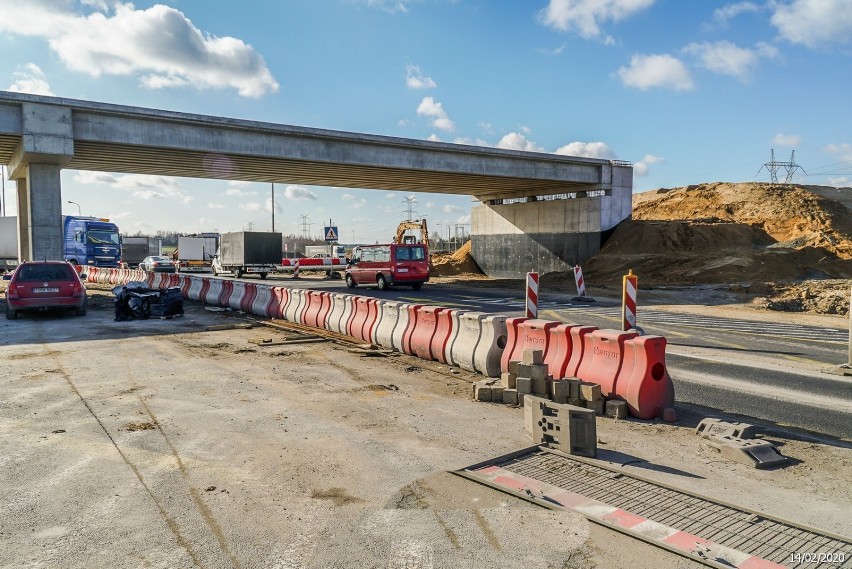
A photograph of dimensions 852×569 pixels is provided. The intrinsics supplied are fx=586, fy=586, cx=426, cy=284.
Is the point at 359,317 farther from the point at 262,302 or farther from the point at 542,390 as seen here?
the point at 542,390

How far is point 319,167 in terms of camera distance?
3072cm

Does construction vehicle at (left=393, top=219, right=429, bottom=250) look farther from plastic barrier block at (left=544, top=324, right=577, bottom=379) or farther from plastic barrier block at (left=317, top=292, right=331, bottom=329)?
plastic barrier block at (left=544, top=324, right=577, bottom=379)

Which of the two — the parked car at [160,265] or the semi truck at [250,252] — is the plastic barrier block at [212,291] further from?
the parked car at [160,265]

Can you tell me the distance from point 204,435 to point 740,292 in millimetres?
22824

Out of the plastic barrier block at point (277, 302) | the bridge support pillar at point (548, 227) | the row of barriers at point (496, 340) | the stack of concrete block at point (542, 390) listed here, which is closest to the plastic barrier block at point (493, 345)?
the row of barriers at point (496, 340)

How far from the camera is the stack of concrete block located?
6.98 meters

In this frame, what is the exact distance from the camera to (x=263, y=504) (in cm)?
450

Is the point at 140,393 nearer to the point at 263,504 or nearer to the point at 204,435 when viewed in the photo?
the point at 204,435

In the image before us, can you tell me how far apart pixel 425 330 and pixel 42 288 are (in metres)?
12.1

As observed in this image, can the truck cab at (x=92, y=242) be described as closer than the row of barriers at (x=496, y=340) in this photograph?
No

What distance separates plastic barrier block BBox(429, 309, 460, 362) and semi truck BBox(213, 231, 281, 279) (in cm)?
3090

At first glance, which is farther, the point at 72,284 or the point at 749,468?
the point at 72,284

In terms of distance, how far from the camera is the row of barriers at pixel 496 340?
6.98 m

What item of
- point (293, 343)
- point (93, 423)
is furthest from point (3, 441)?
point (293, 343)
